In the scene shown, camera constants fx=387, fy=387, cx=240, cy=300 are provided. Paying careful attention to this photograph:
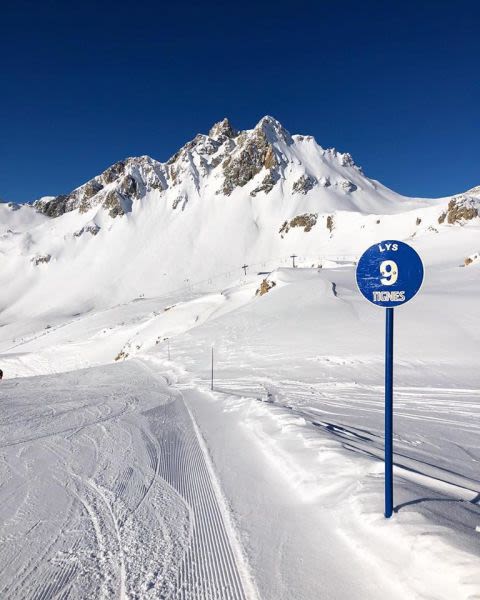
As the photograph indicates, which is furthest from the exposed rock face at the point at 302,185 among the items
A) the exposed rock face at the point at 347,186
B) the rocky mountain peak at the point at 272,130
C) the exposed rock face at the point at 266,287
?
the exposed rock face at the point at 266,287

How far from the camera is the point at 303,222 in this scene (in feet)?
399

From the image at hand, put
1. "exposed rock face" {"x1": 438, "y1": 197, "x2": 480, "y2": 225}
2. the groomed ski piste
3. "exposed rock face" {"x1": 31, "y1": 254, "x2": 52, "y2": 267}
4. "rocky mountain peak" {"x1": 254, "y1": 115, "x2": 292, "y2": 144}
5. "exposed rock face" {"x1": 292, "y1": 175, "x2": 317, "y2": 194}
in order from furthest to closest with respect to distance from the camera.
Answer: "rocky mountain peak" {"x1": 254, "y1": 115, "x2": 292, "y2": 144}
"exposed rock face" {"x1": 292, "y1": 175, "x2": 317, "y2": 194}
"exposed rock face" {"x1": 31, "y1": 254, "x2": 52, "y2": 267}
"exposed rock face" {"x1": 438, "y1": 197, "x2": 480, "y2": 225}
the groomed ski piste

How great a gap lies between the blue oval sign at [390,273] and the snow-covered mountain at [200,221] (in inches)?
3496

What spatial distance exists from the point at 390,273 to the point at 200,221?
15012 cm

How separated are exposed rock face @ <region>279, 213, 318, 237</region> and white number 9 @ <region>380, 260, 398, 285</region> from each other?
388 ft

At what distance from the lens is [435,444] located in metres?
6.49

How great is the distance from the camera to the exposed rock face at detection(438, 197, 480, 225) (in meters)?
63.4

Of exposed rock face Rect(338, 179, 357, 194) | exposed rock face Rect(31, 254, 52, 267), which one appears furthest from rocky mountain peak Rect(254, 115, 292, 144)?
exposed rock face Rect(31, 254, 52, 267)

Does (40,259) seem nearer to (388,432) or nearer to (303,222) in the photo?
(303,222)

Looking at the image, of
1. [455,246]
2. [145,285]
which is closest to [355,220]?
[455,246]

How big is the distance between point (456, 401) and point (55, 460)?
389 inches

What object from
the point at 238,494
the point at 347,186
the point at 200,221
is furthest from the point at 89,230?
the point at 238,494

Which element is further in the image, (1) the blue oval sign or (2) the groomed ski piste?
(1) the blue oval sign

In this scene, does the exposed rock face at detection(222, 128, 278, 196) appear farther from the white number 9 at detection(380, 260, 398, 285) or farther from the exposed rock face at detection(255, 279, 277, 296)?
the white number 9 at detection(380, 260, 398, 285)
